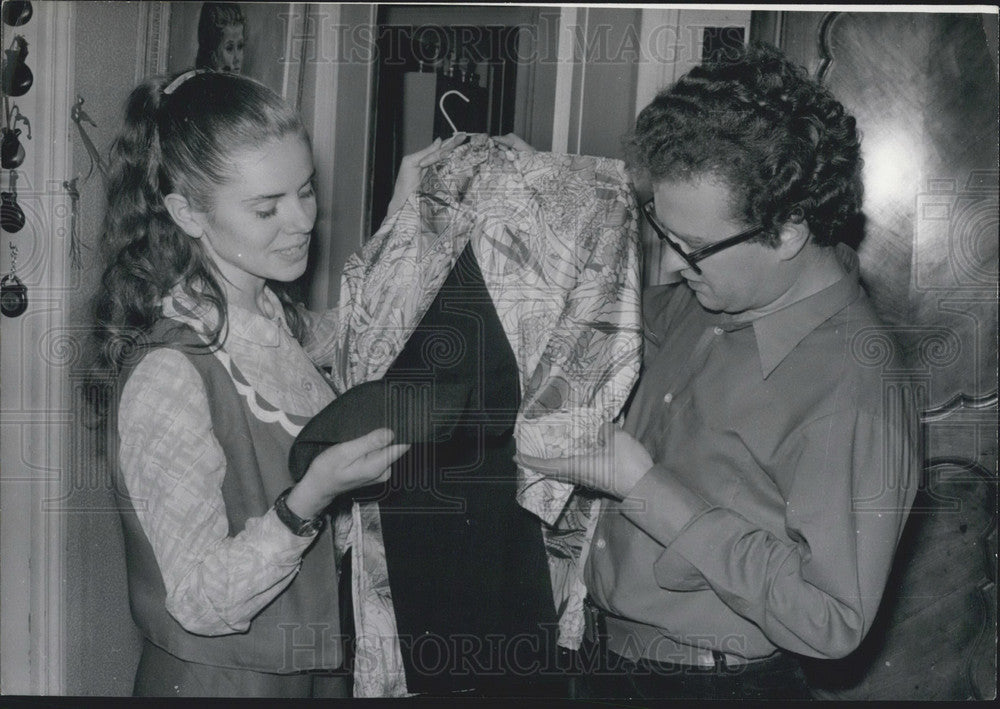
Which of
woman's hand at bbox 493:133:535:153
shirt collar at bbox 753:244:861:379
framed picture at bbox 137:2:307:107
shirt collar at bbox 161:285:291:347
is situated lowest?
shirt collar at bbox 161:285:291:347

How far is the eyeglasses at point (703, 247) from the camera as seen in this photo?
1.06 m

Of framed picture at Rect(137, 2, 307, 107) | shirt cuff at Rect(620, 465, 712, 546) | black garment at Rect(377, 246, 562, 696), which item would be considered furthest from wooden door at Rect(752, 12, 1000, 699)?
framed picture at Rect(137, 2, 307, 107)

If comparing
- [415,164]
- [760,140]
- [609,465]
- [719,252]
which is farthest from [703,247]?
[415,164]

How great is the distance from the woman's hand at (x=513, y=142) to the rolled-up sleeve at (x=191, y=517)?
49 centimetres

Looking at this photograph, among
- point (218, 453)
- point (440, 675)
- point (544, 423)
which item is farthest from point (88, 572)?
point (544, 423)

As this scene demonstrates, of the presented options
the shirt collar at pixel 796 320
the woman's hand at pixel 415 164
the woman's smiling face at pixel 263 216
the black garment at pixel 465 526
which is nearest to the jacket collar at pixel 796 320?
the shirt collar at pixel 796 320

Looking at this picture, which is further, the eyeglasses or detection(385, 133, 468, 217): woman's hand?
detection(385, 133, 468, 217): woman's hand

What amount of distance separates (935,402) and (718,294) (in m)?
0.35

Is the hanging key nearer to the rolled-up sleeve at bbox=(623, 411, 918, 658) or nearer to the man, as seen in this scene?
the man

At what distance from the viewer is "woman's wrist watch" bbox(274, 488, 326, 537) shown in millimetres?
1131

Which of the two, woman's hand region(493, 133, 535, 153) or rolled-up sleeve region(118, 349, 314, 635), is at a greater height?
woman's hand region(493, 133, 535, 153)

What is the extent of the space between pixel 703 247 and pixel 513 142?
0.97 feet

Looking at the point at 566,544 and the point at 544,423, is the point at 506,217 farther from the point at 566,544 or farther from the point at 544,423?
the point at 566,544

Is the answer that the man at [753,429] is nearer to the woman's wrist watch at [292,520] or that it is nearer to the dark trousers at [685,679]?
the dark trousers at [685,679]
